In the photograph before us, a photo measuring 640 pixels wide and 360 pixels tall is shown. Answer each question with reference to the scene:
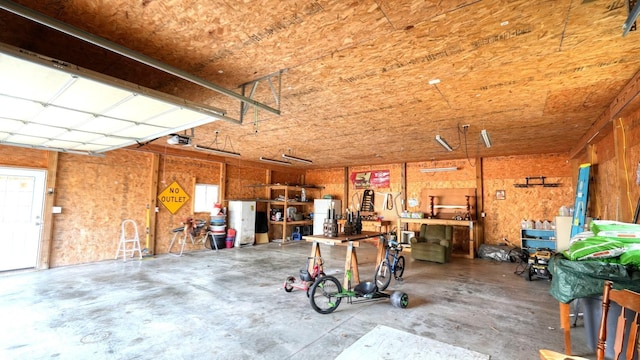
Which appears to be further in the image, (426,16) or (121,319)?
(121,319)

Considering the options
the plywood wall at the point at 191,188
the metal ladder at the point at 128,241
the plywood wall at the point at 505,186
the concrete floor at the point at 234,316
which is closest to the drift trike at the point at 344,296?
the concrete floor at the point at 234,316

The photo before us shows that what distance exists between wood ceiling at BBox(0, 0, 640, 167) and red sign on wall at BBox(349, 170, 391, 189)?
563 cm

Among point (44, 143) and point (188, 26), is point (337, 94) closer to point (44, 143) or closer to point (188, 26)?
point (188, 26)

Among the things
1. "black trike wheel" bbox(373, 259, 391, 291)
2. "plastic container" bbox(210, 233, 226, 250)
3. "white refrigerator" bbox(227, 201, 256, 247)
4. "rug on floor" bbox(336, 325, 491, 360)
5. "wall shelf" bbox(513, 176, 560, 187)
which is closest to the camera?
"rug on floor" bbox(336, 325, 491, 360)

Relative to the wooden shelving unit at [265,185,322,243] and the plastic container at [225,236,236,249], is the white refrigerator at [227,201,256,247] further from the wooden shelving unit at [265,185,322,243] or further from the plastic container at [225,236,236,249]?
the wooden shelving unit at [265,185,322,243]

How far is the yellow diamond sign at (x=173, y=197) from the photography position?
7.92 m

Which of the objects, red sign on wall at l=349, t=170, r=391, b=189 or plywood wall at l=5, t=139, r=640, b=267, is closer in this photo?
plywood wall at l=5, t=139, r=640, b=267

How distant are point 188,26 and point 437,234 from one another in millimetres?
7278

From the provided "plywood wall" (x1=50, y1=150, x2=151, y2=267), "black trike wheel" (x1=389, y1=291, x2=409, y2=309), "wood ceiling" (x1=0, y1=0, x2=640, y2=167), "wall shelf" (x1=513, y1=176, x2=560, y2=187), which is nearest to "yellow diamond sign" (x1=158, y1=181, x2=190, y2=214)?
"plywood wall" (x1=50, y1=150, x2=151, y2=267)

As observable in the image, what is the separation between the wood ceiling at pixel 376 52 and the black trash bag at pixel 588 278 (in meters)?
1.90

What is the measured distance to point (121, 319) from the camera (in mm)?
3426

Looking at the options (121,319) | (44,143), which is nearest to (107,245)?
(44,143)

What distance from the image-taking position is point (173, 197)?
26.6ft

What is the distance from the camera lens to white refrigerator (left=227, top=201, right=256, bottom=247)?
9328mm
